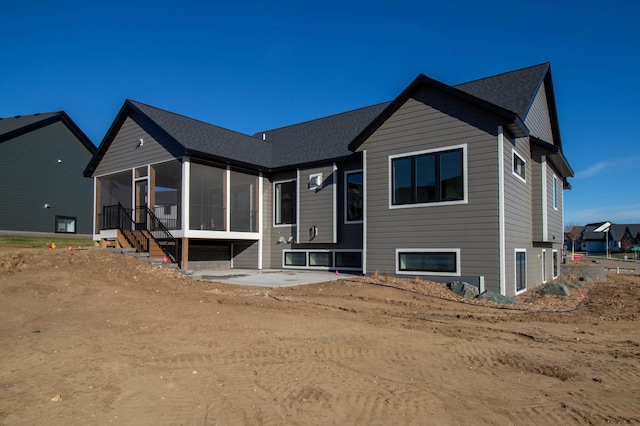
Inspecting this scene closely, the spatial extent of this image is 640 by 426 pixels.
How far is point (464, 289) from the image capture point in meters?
11.2

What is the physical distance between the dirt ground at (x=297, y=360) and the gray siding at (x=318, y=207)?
634 centimetres

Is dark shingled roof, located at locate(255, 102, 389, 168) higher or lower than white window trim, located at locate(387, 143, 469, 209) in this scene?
higher

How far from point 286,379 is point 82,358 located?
2.52 metres

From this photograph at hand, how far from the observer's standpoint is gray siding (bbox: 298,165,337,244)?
15914mm

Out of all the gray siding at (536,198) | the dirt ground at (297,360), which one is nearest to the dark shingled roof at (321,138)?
the gray siding at (536,198)

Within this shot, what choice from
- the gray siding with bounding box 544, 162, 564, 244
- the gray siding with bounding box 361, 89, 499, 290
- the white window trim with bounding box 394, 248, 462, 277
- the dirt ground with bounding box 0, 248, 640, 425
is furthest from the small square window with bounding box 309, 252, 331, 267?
the gray siding with bounding box 544, 162, 564, 244

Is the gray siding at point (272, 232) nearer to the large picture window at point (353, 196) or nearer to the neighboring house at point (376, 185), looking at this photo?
the neighboring house at point (376, 185)

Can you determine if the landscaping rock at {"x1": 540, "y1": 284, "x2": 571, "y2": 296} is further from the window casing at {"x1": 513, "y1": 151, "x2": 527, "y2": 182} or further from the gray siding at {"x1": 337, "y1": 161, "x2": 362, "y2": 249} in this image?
the gray siding at {"x1": 337, "y1": 161, "x2": 362, "y2": 249}

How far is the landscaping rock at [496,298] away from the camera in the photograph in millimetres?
10555

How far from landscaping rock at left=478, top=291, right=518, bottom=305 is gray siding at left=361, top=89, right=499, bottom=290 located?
1.33 ft

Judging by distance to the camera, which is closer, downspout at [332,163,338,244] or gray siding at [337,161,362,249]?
gray siding at [337,161,362,249]

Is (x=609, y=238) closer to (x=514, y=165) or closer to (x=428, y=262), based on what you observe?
(x=514, y=165)

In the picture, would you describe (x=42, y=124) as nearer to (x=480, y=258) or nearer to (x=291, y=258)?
(x=291, y=258)

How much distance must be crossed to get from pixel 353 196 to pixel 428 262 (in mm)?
4242
